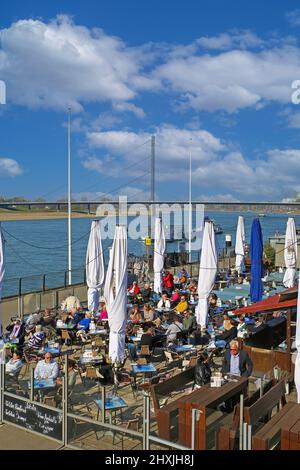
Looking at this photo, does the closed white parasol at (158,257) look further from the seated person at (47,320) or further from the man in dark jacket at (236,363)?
the man in dark jacket at (236,363)

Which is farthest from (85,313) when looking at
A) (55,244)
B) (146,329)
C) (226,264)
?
(55,244)

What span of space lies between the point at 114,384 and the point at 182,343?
282 cm

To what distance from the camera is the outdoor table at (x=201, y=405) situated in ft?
15.9

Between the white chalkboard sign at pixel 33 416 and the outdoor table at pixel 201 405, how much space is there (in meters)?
1.42

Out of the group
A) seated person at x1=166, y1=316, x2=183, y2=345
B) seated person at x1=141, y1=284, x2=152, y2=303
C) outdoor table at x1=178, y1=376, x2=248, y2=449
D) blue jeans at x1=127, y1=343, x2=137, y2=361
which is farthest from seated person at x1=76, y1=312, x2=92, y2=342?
outdoor table at x1=178, y1=376, x2=248, y2=449

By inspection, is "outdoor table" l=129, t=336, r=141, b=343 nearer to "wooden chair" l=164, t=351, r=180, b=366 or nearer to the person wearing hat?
"wooden chair" l=164, t=351, r=180, b=366

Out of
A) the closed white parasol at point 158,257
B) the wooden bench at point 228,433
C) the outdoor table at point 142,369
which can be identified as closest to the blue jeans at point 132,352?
the outdoor table at point 142,369

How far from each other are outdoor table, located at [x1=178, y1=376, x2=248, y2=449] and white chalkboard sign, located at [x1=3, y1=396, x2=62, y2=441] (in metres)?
1.42

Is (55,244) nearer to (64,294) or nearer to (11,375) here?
(64,294)

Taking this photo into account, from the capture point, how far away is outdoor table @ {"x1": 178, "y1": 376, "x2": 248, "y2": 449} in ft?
15.9

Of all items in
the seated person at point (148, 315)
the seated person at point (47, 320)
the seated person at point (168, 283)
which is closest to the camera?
the seated person at point (47, 320)

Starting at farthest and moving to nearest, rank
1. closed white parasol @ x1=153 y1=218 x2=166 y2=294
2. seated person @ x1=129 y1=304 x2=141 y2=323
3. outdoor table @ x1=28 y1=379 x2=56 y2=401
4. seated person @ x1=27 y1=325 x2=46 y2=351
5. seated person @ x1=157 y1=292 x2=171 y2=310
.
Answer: closed white parasol @ x1=153 y1=218 x2=166 y2=294, seated person @ x1=157 y1=292 x2=171 y2=310, seated person @ x1=129 y1=304 x2=141 y2=323, seated person @ x1=27 y1=325 x2=46 y2=351, outdoor table @ x1=28 y1=379 x2=56 y2=401

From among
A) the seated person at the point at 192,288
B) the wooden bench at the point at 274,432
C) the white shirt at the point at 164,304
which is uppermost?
the wooden bench at the point at 274,432

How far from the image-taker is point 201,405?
16.6ft
